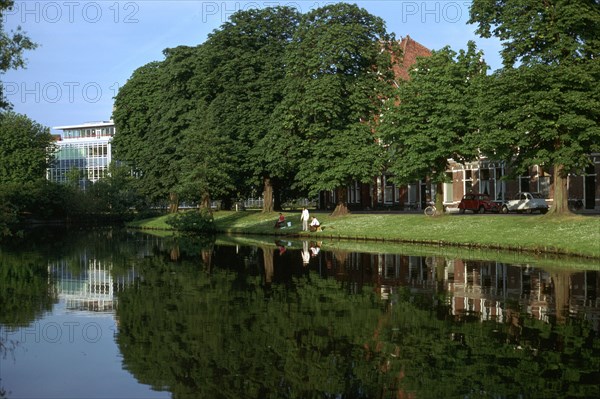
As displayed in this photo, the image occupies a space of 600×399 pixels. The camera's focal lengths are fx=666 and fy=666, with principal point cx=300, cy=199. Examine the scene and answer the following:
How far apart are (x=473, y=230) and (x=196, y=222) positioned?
30633mm

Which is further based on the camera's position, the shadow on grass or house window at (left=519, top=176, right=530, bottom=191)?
house window at (left=519, top=176, right=530, bottom=191)

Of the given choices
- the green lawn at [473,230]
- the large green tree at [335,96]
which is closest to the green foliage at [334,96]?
the large green tree at [335,96]

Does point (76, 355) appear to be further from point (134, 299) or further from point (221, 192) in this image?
point (221, 192)

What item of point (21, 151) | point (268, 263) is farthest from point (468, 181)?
point (21, 151)

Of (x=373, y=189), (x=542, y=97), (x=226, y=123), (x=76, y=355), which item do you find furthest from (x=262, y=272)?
(x=373, y=189)

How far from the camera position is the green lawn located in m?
32.3

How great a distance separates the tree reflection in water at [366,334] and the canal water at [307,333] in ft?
0.13

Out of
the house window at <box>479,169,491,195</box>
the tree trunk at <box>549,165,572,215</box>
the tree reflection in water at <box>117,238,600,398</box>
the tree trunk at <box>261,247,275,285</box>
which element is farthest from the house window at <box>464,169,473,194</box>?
the tree reflection in water at <box>117,238,600,398</box>

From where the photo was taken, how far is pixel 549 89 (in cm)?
3544

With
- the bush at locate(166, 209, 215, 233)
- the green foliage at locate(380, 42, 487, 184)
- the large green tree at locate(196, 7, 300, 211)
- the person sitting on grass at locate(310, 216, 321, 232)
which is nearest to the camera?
the green foliage at locate(380, 42, 487, 184)

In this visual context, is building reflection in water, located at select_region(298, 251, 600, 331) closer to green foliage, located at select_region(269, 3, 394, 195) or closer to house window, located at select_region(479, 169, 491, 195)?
green foliage, located at select_region(269, 3, 394, 195)

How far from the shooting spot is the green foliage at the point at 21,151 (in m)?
99.8

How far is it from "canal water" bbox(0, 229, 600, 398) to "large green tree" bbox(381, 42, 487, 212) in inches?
730

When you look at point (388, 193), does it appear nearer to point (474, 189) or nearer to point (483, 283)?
point (474, 189)
